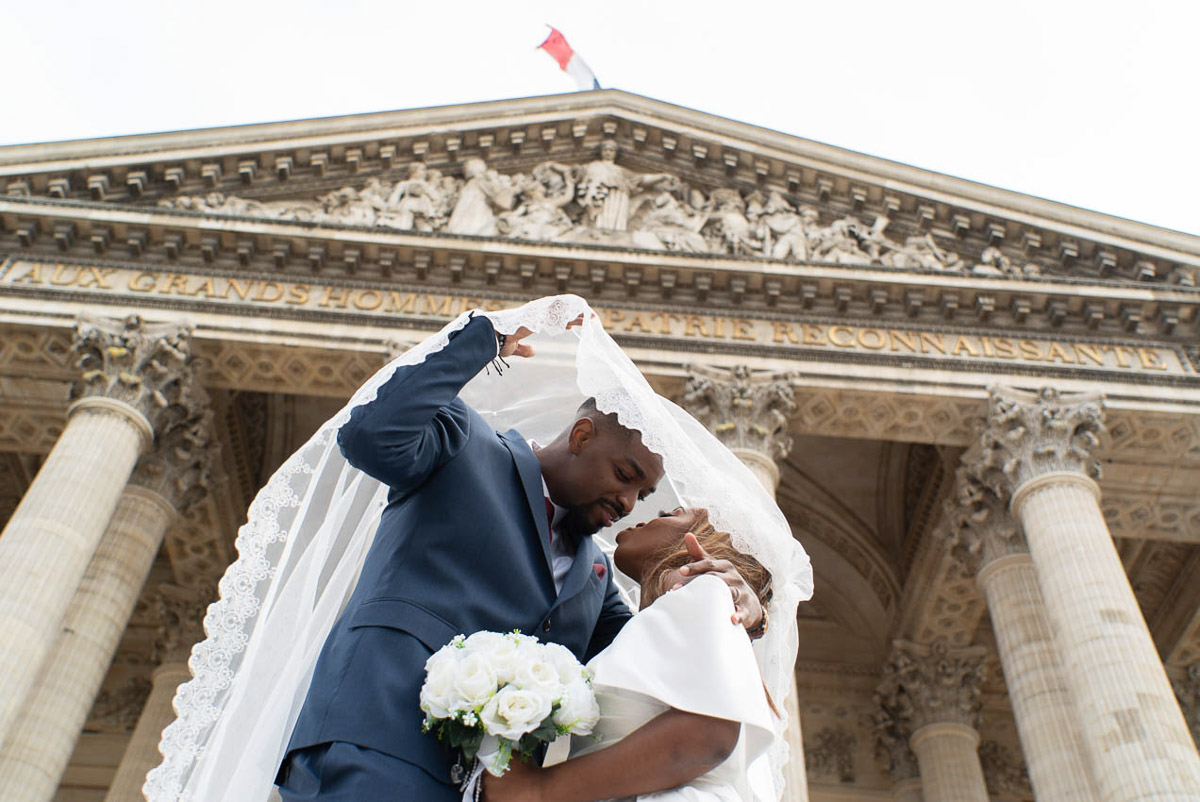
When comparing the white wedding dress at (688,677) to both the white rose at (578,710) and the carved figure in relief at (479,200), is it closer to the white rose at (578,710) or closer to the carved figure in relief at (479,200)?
the white rose at (578,710)

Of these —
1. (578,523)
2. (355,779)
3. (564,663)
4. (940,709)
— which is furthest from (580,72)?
(355,779)

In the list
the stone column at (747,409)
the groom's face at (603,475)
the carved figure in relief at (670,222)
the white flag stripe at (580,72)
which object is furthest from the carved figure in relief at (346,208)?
the groom's face at (603,475)

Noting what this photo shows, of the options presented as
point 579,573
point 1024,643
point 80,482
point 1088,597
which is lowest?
point 579,573

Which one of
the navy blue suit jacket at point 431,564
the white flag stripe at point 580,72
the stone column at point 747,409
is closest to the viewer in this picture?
the navy blue suit jacket at point 431,564

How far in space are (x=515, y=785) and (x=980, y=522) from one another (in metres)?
9.93

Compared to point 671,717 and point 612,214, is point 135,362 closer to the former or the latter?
point 612,214

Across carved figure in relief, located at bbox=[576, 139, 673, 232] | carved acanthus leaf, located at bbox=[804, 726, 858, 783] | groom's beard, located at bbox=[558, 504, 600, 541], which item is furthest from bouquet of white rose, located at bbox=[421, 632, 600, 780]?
carved acanthus leaf, located at bbox=[804, 726, 858, 783]

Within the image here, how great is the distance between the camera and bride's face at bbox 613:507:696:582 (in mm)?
2512

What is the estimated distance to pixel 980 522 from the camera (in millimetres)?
11016

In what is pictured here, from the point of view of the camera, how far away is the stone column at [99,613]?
8.71 meters

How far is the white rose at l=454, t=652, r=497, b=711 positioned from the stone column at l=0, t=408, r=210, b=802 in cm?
821

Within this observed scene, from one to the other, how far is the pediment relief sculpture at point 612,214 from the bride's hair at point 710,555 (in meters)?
9.81

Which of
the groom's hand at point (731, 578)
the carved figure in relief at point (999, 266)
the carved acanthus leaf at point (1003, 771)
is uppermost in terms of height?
the carved figure in relief at point (999, 266)

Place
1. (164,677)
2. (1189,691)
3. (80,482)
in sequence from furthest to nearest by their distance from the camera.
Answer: (1189,691) → (164,677) → (80,482)
